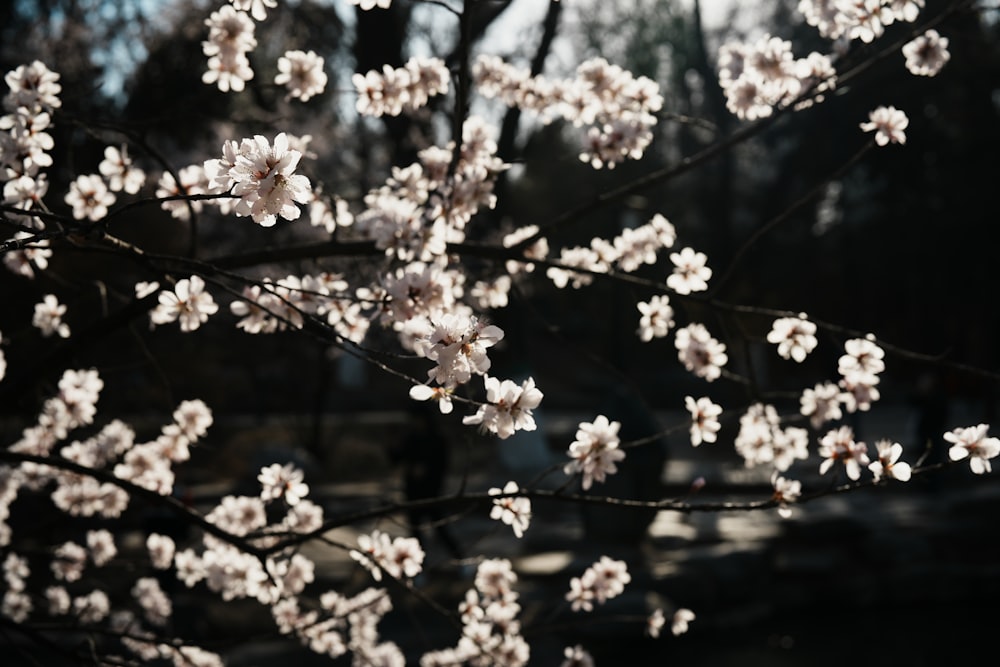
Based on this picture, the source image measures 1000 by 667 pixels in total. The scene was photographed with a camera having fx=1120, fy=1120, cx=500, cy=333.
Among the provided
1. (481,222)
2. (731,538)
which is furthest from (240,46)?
(481,222)

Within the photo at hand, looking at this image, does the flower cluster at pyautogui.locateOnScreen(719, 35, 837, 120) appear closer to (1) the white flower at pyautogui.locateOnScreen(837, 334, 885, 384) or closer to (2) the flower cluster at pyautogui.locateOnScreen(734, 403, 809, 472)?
(1) the white flower at pyautogui.locateOnScreen(837, 334, 885, 384)

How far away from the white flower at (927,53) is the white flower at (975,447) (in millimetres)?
1634

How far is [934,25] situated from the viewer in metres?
3.42

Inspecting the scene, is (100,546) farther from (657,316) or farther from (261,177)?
(261,177)

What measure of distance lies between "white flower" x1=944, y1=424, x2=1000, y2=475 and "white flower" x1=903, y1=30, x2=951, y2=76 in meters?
1.63

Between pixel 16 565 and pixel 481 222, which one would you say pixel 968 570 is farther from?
pixel 16 565

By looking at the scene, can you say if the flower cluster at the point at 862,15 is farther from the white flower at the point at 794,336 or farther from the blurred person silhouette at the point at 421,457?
the blurred person silhouette at the point at 421,457

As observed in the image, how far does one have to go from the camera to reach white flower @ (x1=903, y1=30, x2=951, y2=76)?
387cm

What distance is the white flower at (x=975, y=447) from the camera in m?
2.68

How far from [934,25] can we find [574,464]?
182 cm

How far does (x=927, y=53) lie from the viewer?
3.91m

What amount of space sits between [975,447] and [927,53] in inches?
69.4

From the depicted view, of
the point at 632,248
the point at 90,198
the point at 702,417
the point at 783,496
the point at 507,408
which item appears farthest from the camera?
the point at 632,248

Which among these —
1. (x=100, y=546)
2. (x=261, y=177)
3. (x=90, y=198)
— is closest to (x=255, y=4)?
(x=261, y=177)
